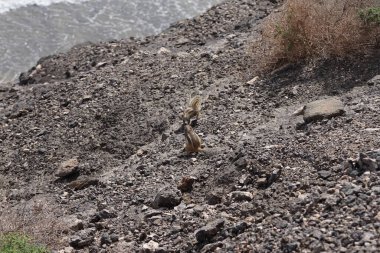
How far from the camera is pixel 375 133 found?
15.0ft

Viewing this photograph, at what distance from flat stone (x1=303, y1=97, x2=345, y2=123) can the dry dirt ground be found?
76 mm

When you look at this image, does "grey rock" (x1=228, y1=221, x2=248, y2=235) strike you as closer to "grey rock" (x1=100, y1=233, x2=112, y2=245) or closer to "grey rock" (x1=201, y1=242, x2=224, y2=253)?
"grey rock" (x1=201, y1=242, x2=224, y2=253)

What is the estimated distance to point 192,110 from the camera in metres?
6.36

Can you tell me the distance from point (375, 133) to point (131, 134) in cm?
A: 287

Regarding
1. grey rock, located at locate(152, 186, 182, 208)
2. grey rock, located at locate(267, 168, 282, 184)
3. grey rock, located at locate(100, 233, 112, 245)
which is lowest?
grey rock, located at locate(100, 233, 112, 245)

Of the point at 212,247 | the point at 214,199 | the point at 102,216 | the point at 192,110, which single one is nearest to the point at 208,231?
the point at 212,247

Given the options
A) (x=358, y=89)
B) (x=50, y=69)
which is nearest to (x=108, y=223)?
(x=358, y=89)

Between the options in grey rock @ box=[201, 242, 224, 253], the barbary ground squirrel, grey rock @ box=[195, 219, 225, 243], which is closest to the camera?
grey rock @ box=[201, 242, 224, 253]

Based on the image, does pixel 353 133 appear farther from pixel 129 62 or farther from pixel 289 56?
pixel 129 62

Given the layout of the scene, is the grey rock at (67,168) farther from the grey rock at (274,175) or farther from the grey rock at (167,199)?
the grey rock at (274,175)

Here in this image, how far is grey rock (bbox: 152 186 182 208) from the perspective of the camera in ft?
16.0

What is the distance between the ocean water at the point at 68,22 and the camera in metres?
13.2

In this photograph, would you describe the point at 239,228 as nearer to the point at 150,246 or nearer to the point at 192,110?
the point at 150,246

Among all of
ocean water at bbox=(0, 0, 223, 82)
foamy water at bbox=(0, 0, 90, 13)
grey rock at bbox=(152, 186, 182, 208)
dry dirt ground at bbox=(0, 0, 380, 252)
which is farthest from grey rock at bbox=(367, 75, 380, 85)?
foamy water at bbox=(0, 0, 90, 13)
